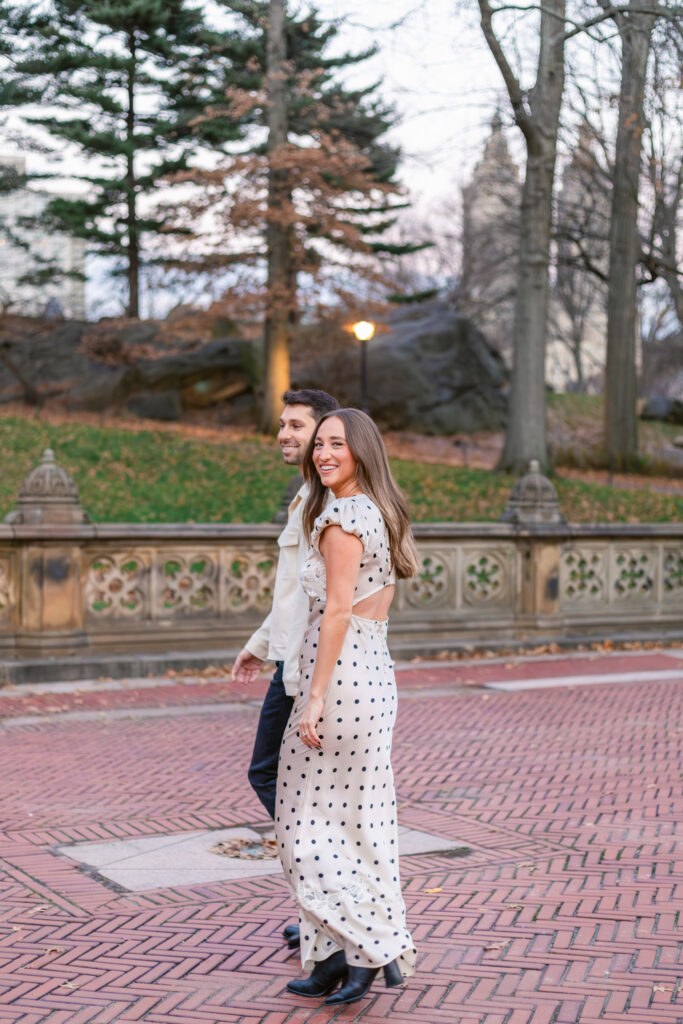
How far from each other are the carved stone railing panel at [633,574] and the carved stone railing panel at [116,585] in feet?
18.8

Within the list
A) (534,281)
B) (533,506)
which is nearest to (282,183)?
(534,281)

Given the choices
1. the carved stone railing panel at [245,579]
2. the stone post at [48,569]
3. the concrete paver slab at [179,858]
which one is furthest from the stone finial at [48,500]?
the concrete paver slab at [179,858]

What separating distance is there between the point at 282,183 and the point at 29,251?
25.8ft

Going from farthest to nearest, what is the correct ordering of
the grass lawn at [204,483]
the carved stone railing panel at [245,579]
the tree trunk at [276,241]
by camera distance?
the tree trunk at [276,241] < the grass lawn at [204,483] < the carved stone railing panel at [245,579]

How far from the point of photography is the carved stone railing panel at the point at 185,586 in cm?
1147

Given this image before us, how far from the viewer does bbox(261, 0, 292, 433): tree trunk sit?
2636cm

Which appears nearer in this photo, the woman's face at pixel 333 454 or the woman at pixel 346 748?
the woman at pixel 346 748

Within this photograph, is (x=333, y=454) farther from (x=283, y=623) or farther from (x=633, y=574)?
(x=633, y=574)

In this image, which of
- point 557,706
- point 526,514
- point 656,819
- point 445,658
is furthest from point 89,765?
point 526,514

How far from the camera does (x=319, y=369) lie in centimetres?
3253

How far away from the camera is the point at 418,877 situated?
5.42 m

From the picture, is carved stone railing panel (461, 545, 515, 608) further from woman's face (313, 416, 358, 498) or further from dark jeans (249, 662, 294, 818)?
woman's face (313, 416, 358, 498)

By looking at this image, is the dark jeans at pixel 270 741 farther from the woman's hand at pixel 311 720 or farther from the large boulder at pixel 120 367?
the large boulder at pixel 120 367

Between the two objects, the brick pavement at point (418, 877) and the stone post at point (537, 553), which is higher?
the stone post at point (537, 553)
